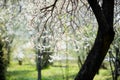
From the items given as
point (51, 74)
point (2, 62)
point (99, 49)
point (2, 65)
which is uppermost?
point (99, 49)

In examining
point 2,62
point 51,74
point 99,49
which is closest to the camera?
point 99,49

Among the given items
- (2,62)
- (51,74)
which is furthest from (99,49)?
(51,74)

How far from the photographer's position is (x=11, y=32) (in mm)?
35094

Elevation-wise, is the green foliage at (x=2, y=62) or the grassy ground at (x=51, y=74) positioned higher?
the green foliage at (x=2, y=62)

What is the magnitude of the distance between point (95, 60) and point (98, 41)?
453 mm

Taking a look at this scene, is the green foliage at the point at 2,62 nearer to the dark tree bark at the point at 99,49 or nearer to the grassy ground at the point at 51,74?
the grassy ground at the point at 51,74

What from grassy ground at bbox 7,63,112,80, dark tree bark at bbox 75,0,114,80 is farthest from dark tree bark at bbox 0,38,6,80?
dark tree bark at bbox 75,0,114,80

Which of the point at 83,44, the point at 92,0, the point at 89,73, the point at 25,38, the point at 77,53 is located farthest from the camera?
the point at 25,38

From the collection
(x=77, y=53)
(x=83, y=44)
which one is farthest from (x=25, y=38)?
(x=83, y=44)

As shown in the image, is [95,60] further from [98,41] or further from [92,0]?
[92,0]

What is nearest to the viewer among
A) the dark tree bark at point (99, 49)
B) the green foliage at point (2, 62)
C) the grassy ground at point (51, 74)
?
the dark tree bark at point (99, 49)

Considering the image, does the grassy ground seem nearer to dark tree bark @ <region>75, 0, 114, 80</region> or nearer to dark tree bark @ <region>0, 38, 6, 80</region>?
dark tree bark @ <region>0, 38, 6, 80</region>

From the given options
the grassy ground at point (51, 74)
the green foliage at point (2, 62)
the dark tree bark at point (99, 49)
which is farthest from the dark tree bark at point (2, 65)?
the dark tree bark at point (99, 49)

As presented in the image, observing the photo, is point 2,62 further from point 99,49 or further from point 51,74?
point 51,74
